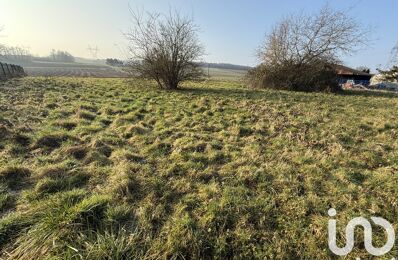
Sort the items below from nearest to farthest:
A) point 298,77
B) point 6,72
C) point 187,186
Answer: point 187,186 → point 298,77 → point 6,72

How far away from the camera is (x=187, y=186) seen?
338 cm

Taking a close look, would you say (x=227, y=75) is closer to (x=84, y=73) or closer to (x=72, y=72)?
(x=84, y=73)

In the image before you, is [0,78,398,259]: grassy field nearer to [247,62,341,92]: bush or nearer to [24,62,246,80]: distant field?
[247,62,341,92]: bush

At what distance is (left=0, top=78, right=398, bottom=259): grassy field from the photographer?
7.80 feet

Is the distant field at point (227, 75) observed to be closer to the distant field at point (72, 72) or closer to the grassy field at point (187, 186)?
the distant field at point (72, 72)

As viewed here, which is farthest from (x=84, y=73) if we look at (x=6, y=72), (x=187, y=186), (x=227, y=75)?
(x=187, y=186)

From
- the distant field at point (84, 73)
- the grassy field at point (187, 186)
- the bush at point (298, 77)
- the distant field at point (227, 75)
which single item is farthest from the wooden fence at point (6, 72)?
the bush at point (298, 77)

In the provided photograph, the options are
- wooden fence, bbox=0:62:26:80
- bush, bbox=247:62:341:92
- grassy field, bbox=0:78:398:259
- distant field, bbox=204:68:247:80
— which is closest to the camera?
grassy field, bbox=0:78:398:259

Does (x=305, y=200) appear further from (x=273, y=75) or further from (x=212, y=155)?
(x=273, y=75)

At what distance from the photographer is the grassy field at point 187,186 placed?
2379 millimetres

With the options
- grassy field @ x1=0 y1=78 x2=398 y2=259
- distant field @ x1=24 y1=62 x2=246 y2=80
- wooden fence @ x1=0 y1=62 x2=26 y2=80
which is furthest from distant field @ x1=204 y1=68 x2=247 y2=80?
wooden fence @ x1=0 y1=62 x2=26 y2=80

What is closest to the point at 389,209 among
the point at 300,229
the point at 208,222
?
the point at 300,229

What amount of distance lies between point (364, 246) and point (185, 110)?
638 centimetres

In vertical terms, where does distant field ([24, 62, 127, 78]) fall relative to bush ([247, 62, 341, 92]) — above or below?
below
